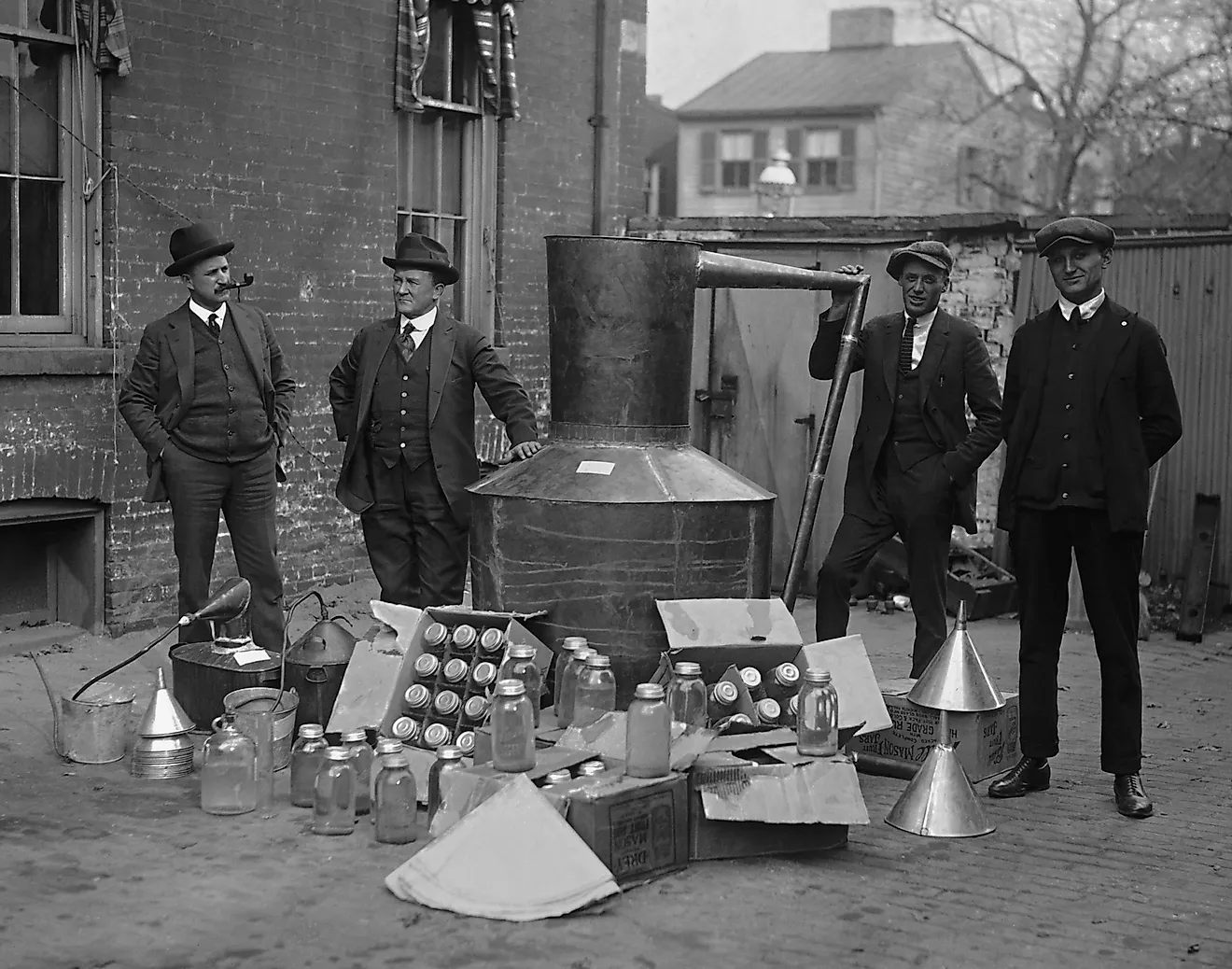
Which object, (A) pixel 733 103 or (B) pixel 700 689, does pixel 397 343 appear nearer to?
(B) pixel 700 689

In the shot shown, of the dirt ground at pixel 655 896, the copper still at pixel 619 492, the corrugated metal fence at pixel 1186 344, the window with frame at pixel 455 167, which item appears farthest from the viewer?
the window with frame at pixel 455 167

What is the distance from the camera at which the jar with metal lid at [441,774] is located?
544 cm

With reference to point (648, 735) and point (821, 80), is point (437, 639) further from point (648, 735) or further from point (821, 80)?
point (821, 80)

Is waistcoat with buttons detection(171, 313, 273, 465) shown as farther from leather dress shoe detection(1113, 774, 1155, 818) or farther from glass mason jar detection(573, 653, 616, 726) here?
leather dress shoe detection(1113, 774, 1155, 818)

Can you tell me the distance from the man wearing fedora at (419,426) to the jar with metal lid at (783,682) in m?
1.77

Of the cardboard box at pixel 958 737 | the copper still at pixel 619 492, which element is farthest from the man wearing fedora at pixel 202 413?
the cardboard box at pixel 958 737

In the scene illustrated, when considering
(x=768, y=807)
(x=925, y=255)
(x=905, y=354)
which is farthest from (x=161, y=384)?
(x=768, y=807)

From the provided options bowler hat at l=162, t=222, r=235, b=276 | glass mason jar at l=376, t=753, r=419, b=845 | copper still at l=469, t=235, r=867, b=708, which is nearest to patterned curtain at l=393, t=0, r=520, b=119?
bowler hat at l=162, t=222, r=235, b=276

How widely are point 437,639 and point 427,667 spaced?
0.45ft

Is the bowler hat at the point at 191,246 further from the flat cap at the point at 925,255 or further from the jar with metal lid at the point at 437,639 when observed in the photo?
the flat cap at the point at 925,255

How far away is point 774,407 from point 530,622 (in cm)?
486

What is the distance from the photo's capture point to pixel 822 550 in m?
10.9

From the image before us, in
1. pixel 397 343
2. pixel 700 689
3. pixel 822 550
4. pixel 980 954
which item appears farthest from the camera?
pixel 822 550

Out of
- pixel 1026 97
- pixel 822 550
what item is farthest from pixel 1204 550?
pixel 1026 97
